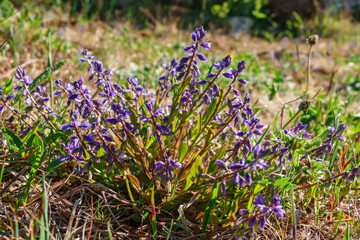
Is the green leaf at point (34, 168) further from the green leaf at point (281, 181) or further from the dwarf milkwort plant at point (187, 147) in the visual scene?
the green leaf at point (281, 181)

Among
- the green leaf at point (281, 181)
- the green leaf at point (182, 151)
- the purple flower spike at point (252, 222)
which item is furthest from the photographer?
the green leaf at point (182, 151)

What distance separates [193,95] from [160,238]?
0.76 metres

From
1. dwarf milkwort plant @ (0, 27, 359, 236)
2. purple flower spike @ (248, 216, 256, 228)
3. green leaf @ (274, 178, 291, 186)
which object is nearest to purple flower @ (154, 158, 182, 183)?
dwarf milkwort plant @ (0, 27, 359, 236)

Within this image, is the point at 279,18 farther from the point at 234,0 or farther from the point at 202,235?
the point at 202,235

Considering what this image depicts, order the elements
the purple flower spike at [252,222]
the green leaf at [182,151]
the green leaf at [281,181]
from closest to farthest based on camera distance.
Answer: the purple flower spike at [252,222] → the green leaf at [281,181] → the green leaf at [182,151]

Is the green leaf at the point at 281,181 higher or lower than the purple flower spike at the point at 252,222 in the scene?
higher

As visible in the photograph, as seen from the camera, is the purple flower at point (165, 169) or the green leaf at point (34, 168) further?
the green leaf at point (34, 168)

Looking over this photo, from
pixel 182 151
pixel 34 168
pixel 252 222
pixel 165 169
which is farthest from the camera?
pixel 182 151

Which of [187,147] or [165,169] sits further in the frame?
[187,147]

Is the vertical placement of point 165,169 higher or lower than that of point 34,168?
higher

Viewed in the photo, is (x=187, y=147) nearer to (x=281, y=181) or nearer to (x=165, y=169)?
(x=165, y=169)

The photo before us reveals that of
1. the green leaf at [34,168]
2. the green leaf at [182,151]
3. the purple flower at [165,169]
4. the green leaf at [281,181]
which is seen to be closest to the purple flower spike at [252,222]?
the green leaf at [281,181]

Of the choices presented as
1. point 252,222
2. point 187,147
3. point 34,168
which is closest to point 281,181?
point 252,222

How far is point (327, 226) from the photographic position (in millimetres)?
1939
